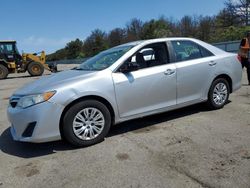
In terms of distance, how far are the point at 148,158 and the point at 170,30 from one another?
74.5 meters

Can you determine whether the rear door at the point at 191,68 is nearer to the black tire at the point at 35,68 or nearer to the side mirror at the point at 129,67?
the side mirror at the point at 129,67

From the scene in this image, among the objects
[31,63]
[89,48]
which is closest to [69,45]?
[89,48]

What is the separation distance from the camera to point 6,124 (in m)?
6.64

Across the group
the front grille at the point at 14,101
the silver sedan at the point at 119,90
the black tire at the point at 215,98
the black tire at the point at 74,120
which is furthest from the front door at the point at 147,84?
the front grille at the point at 14,101

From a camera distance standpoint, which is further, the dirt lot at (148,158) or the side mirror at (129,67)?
the side mirror at (129,67)

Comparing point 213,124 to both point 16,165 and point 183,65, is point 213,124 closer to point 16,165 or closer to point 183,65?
point 183,65

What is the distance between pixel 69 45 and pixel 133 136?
302ft

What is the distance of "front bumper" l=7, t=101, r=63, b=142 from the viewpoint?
177 inches

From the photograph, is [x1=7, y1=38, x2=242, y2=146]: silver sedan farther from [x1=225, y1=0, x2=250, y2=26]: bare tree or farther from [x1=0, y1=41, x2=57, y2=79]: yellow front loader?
[x1=225, y1=0, x2=250, y2=26]: bare tree

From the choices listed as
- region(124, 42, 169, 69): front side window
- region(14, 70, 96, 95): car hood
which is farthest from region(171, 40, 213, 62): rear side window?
region(14, 70, 96, 95): car hood

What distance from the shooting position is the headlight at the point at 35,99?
4.54 meters

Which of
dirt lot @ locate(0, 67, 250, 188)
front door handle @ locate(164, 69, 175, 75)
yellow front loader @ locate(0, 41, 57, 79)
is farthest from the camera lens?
yellow front loader @ locate(0, 41, 57, 79)

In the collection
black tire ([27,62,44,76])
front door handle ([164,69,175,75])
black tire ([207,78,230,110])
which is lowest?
black tire ([27,62,44,76])

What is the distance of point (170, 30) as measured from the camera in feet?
250
